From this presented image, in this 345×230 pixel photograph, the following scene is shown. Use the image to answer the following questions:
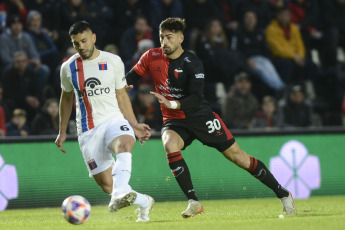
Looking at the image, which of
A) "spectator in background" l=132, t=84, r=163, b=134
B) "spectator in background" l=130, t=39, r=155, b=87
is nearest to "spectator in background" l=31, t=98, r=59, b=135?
"spectator in background" l=132, t=84, r=163, b=134

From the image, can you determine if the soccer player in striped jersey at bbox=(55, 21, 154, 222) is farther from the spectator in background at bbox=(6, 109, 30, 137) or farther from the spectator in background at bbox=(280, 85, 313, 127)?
the spectator in background at bbox=(280, 85, 313, 127)

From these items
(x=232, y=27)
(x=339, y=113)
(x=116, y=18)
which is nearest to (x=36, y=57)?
(x=116, y=18)

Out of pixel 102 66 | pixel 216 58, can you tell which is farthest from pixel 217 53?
pixel 102 66

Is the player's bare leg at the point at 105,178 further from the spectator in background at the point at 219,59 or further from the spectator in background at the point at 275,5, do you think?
the spectator in background at the point at 275,5

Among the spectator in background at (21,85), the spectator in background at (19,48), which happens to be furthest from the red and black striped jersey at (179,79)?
the spectator in background at (19,48)

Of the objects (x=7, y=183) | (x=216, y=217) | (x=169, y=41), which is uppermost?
(x=169, y=41)

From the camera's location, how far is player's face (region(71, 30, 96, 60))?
321 inches

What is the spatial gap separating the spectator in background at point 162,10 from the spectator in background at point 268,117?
2.99 meters

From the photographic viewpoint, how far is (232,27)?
16250 millimetres

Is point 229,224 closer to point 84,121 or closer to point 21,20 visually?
point 84,121

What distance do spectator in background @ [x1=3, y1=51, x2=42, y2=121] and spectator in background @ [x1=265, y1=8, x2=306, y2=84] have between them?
5.38 m

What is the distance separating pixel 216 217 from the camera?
8742 millimetres

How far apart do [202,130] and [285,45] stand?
8056 mm

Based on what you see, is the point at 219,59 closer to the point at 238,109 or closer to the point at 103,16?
the point at 238,109
